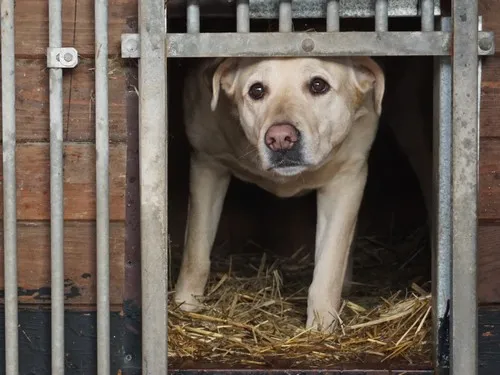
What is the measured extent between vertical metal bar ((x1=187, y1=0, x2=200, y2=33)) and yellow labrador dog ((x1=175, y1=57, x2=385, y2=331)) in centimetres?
46

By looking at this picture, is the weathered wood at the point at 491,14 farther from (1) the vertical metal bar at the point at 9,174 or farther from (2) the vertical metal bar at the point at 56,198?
(1) the vertical metal bar at the point at 9,174

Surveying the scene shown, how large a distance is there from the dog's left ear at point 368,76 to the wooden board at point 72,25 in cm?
92

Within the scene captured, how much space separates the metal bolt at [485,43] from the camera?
12.3 ft

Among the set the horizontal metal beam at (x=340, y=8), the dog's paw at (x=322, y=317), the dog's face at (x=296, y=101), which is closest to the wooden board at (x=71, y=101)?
the horizontal metal beam at (x=340, y=8)

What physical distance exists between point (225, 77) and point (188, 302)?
935 mm

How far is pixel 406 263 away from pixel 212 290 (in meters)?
1.22

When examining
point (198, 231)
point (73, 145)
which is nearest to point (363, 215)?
point (198, 231)

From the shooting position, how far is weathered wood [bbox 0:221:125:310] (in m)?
3.86

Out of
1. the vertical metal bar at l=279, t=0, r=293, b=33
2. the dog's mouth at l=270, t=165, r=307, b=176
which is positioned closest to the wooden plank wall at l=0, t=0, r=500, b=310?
the vertical metal bar at l=279, t=0, r=293, b=33

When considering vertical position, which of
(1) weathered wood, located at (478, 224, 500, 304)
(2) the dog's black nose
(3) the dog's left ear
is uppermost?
→ (3) the dog's left ear

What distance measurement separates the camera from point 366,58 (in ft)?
14.0

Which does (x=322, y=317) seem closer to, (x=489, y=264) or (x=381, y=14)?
(x=489, y=264)

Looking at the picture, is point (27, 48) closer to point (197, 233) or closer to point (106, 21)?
point (106, 21)

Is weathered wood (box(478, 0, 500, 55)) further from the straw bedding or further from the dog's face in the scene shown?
the straw bedding
